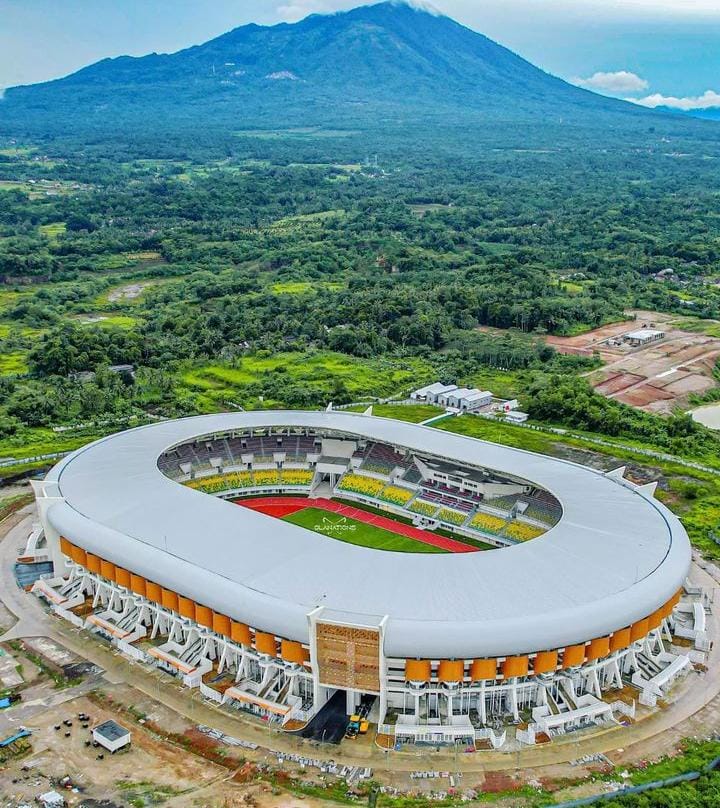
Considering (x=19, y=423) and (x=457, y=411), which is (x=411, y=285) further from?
(x=19, y=423)

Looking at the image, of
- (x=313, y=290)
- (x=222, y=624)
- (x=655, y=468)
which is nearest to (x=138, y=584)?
(x=222, y=624)

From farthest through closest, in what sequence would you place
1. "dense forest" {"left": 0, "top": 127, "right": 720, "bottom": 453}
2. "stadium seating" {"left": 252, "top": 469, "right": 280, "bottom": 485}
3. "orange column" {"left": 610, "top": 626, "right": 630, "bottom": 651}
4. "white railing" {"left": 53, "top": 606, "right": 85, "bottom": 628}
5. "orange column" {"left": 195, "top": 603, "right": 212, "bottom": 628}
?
1. "dense forest" {"left": 0, "top": 127, "right": 720, "bottom": 453}
2. "stadium seating" {"left": 252, "top": 469, "right": 280, "bottom": 485}
3. "white railing" {"left": 53, "top": 606, "right": 85, "bottom": 628}
4. "orange column" {"left": 195, "top": 603, "right": 212, "bottom": 628}
5. "orange column" {"left": 610, "top": 626, "right": 630, "bottom": 651}

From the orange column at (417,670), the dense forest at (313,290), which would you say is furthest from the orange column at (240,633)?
the dense forest at (313,290)

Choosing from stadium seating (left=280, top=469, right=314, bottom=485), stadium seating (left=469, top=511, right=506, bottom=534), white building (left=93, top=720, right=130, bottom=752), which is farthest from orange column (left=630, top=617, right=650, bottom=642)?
stadium seating (left=280, top=469, right=314, bottom=485)

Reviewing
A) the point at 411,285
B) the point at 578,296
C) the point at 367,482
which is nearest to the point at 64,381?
the point at 367,482

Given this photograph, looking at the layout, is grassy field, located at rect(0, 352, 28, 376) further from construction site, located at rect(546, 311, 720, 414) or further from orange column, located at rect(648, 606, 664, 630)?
orange column, located at rect(648, 606, 664, 630)

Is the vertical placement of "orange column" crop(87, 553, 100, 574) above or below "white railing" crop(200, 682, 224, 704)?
→ above
